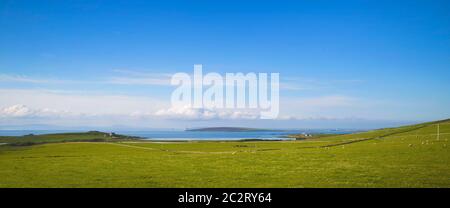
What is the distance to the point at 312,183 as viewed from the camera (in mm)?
19312

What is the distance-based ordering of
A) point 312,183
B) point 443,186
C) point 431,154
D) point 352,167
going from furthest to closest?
point 431,154, point 352,167, point 312,183, point 443,186
